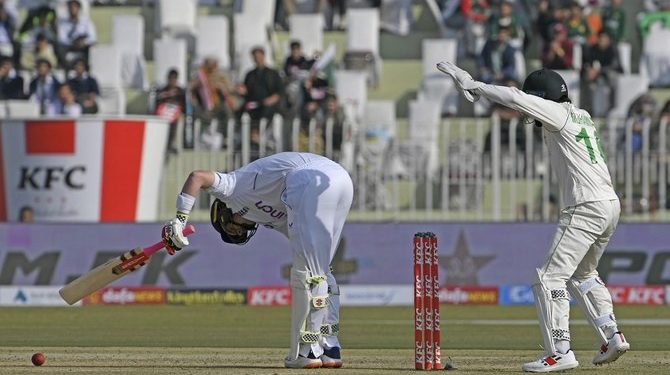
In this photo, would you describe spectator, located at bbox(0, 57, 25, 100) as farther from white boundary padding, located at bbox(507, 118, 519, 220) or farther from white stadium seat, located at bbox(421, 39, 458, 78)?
white boundary padding, located at bbox(507, 118, 519, 220)

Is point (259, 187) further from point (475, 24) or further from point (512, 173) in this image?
point (475, 24)

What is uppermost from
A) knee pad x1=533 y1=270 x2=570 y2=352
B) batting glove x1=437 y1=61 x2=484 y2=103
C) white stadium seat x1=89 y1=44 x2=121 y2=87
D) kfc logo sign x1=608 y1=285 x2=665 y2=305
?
white stadium seat x1=89 y1=44 x2=121 y2=87

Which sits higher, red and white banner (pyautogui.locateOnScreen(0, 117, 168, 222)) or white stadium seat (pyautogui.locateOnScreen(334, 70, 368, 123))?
white stadium seat (pyautogui.locateOnScreen(334, 70, 368, 123))

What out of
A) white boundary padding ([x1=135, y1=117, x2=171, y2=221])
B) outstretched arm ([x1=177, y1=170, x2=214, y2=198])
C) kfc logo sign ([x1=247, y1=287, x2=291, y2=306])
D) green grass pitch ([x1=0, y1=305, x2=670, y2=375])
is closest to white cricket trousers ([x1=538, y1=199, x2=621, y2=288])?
green grass pitch ([x1=0, y1=305, x2=670, y2=375])

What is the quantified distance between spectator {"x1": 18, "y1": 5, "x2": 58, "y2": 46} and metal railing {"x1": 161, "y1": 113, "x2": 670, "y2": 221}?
449 cm

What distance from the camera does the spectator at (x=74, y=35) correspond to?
2542 centimetres

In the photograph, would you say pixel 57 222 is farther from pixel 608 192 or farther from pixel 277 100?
pixel 608 192

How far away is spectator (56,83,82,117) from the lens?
23094 mm

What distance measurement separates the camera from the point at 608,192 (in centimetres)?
1103

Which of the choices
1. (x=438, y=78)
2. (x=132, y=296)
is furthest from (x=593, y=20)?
(x=132, y=296)

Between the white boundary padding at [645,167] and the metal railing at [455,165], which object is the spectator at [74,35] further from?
the white boundary padding at [645,167]

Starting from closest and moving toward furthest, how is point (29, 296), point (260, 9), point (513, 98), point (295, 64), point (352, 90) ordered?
point (513, 98) → point (29, 296) → point (295, 64) → point (352, 90) → point (260, 9)

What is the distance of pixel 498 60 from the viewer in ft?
79.5

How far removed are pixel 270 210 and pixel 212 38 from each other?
48.0 ft
